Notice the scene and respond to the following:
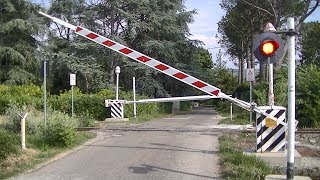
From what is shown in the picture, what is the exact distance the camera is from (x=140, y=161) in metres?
10.8

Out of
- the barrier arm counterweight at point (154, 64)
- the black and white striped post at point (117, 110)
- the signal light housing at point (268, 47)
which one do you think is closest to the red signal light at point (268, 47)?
the signal light housing at point (268, 47)

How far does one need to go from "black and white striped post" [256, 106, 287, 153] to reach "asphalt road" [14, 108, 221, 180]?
3.99 ft

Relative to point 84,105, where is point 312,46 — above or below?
above

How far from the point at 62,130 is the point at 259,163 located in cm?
601

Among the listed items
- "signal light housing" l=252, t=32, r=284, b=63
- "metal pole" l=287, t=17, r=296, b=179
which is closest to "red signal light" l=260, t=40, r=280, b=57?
"signal light housing" l=252, t=32, r=284, b=63

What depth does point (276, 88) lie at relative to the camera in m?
21.2

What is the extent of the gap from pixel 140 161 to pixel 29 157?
2.80 m

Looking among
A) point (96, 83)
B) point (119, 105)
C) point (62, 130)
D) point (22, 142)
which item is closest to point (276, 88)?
point (119, 105)

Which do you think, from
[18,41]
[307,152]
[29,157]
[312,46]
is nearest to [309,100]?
[307,152]

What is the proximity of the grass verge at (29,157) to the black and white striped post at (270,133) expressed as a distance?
5.28 metres

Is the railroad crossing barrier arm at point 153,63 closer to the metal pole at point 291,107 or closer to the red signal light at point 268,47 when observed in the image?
the red signal light at point 268,47

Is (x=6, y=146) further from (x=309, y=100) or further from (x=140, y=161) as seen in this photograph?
(x=309, y=100)

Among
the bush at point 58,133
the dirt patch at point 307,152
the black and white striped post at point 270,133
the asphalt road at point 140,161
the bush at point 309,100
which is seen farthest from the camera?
the bush at point 309,100

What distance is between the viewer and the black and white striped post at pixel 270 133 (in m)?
10.7
